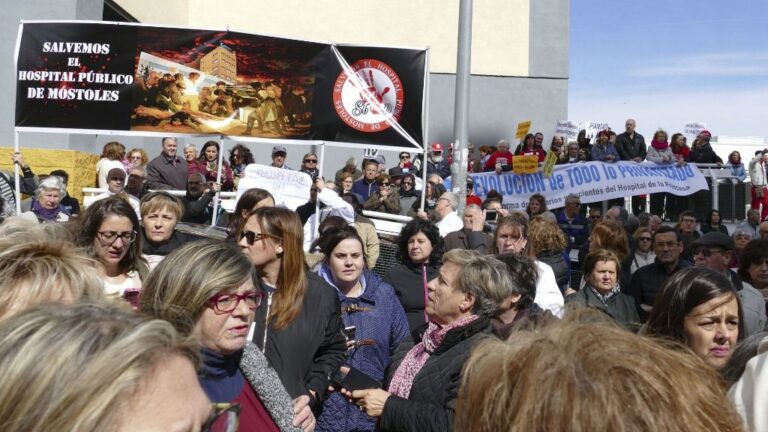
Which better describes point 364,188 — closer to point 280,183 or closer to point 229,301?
point 280,183

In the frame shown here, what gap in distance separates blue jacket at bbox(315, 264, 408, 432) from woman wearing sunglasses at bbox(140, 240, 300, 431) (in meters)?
1.69

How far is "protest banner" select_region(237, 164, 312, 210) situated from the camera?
8.84 m

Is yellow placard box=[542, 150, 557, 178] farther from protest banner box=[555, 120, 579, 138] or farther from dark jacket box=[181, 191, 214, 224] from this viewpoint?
dark jacket box=[181, 191, 214, 224]

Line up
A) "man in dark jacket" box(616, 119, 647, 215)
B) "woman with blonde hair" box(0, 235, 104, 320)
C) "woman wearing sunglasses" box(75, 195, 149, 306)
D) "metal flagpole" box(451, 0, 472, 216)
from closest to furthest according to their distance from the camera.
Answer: "woman with blonde hair" box(0, 235, 104, 320), "woman wearing sunglasses" box(75, 195, 149, 306), "metal flagpole" box(451, 0, 472, 216), "man in dark jacket" box(616, 119, 647, 215)

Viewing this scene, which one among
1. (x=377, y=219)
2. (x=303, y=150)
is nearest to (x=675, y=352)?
(x=377, y=219)

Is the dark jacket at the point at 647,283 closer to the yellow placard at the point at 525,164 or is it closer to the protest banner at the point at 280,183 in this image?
the protest banner at the point at 280,183

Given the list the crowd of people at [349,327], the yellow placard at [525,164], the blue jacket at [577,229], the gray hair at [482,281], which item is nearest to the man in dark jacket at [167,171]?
the crowd of people at [349,327]

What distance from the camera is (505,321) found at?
16.2 ft

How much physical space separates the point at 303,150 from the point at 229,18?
438cm

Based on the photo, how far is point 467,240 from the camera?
8.55m

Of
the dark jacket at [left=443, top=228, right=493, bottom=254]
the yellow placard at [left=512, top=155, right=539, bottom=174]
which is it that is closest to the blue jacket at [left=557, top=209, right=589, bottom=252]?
the yellow placard at [left=512, top=155, right=539, bottom=174]

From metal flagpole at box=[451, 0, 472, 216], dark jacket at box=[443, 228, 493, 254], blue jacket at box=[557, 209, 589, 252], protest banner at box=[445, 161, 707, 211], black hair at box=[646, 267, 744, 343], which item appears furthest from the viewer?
protest banner at box=[445, 161, 707, 211]

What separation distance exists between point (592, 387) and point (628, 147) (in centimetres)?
1684

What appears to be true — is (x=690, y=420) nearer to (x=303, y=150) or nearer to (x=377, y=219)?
(x=377, y=219)
